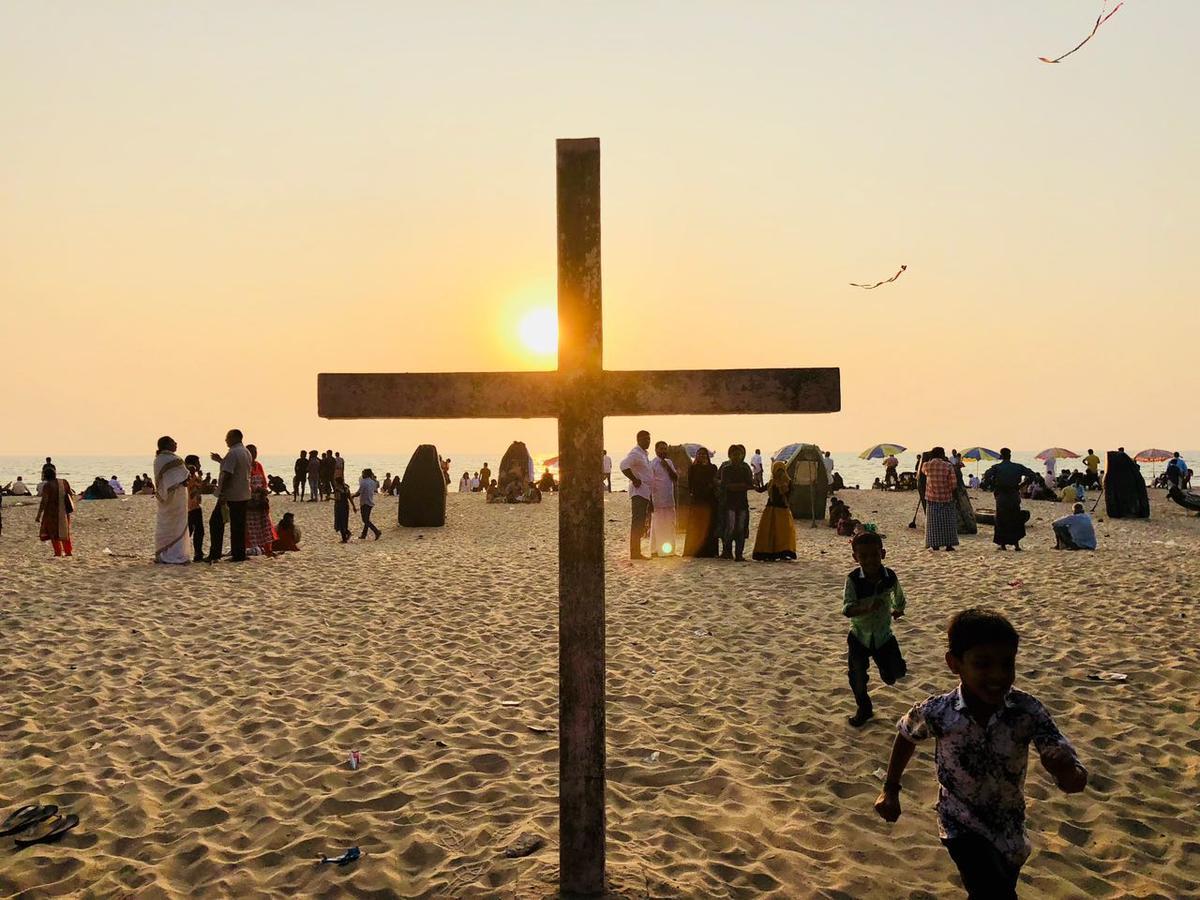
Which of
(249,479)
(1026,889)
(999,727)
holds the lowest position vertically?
(1026,889)

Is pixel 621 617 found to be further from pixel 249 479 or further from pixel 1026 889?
pixel 249 479

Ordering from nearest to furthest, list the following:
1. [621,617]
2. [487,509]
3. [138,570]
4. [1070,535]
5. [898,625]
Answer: [898,625], [621,617], [138,570], [1070,535], [487,509]

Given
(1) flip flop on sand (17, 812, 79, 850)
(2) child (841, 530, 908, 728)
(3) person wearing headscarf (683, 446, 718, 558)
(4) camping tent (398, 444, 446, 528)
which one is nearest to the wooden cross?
(2) child (841, 530, 908, 728)

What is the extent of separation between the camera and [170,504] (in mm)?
13133

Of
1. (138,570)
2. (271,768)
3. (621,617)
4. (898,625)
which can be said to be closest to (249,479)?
(138,570)

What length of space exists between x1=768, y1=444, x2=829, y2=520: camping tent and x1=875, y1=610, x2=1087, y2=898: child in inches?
754

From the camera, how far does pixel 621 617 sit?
9234 mm

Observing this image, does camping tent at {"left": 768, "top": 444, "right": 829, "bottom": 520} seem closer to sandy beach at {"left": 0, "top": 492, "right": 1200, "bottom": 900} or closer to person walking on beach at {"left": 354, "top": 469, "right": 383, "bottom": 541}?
sandy beach at {"left": 0, "top": 492, "right": 1200, "bottom": 900}

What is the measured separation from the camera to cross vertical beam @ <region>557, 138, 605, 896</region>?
323 cm

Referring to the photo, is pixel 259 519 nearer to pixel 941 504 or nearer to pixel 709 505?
pixel 709 505

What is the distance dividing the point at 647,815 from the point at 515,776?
0.92 metres

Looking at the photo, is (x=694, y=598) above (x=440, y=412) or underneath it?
underneath

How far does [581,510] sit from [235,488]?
11.5 metres

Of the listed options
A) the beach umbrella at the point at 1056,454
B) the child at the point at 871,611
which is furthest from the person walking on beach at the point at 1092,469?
the child at the point at 871,611
